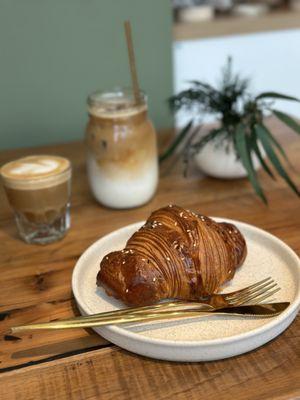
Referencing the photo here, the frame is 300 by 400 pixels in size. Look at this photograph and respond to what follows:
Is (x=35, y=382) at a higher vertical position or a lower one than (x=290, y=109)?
higher

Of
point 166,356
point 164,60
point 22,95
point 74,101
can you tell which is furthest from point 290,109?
point 166,356

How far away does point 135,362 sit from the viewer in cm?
52

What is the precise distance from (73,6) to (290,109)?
1.16 meters

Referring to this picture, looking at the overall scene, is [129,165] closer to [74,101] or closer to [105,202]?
[105,202]

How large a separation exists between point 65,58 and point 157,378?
972 millimetres

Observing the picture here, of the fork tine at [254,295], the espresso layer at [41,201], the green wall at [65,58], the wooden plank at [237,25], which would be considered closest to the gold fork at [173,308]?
the fork tine at [254,295]

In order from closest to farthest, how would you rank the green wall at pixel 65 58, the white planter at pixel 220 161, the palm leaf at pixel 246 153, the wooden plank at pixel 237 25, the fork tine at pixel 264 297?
the fork tine at pixel 264 297, the palm leaf at pixel 246 153, the white planter at pixel 220 161, the green wall at pixel 65 58, the wooden plank at pixel 237 25

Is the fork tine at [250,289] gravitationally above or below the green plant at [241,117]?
below

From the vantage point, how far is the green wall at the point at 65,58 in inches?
47.3

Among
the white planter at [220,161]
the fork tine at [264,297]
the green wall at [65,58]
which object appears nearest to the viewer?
the fork tine at [264,297]

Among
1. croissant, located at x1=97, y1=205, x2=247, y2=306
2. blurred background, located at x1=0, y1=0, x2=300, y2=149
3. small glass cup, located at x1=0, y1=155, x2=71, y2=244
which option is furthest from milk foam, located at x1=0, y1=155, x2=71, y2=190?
blurred background, located at x1=0, y1=0, x2=300, y2=149

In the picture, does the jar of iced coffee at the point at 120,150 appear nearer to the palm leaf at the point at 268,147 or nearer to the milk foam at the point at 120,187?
the milk foam at the point at 120,187

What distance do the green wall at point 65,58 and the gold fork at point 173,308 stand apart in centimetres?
84

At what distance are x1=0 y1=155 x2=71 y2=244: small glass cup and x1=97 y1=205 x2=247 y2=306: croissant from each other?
0.21 metres
